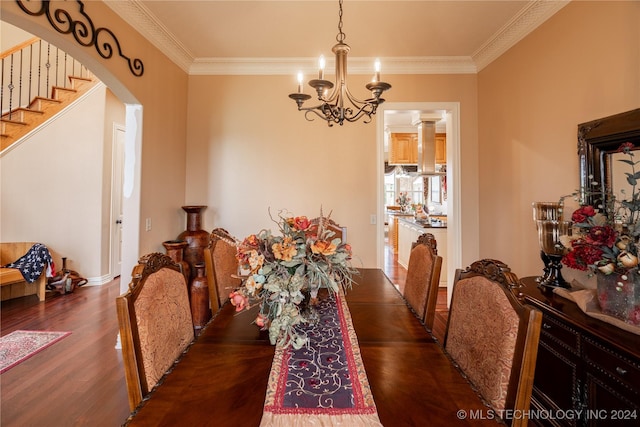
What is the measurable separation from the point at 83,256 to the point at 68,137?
73.1 inches

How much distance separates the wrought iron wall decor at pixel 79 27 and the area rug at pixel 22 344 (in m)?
2.55

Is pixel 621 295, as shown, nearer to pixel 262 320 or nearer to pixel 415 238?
pixel 262 320

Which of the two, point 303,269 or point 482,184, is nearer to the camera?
point 303,269

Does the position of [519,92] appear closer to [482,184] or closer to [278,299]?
[482,184]

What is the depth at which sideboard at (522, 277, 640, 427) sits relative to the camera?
46.5 inches

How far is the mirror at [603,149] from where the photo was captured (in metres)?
1.61

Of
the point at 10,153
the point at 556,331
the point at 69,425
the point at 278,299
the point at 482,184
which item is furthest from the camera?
the point at 10,153

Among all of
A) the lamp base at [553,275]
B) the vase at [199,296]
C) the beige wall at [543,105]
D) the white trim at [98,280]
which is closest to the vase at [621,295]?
the lamp base at [553,275]

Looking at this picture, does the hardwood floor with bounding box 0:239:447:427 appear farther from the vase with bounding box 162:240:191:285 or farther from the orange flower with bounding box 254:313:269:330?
the orange flower with bounding box 254:313:269:330

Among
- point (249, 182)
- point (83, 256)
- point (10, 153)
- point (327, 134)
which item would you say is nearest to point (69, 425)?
point (249, 182)

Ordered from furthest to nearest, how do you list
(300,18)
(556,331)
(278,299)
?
(300,18) → (556,331) → (278,299)

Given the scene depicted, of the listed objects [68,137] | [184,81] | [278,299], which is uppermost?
[184,81]

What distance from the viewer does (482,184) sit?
312cm

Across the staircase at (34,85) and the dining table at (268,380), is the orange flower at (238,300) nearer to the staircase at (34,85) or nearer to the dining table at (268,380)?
the dining table at (268,380)
